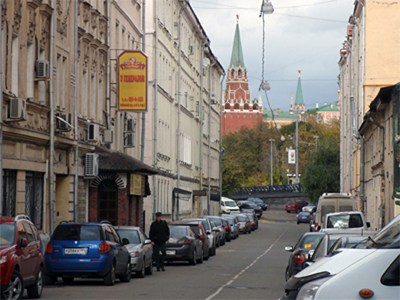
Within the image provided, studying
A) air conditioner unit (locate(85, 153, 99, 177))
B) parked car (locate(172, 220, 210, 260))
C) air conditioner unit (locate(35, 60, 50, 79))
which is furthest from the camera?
parked car (locate(172, 220, 210, 260))

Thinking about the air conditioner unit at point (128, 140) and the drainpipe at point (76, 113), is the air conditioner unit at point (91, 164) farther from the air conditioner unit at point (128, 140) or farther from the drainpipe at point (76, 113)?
the air conditioner unit at point (128, 140)

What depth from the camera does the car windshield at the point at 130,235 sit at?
1109 inches

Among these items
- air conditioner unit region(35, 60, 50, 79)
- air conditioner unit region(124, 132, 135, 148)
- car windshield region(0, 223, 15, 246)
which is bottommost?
car windshield region(0, 223, 15, 246)

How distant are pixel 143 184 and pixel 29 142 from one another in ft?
53.4

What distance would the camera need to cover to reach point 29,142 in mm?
29188

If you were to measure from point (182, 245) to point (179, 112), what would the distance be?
29.8 meters

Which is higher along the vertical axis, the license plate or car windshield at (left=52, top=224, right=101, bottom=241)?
car windshield at (left=52, top=224, right=101, bottom=241)

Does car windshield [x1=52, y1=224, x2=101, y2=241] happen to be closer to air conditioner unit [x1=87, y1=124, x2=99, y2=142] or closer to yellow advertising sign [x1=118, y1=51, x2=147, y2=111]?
air conditioner unit [x1=87, y1=124, x2=99, y2=142]

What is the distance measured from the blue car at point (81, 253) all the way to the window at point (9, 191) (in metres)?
3.57

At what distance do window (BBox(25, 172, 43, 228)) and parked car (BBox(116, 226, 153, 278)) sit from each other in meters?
2.97

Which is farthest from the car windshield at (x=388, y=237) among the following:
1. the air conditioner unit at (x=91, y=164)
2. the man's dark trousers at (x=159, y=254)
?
the air conditioner unit at (x=91, y=164)

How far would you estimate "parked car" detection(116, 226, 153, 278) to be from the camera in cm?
2711

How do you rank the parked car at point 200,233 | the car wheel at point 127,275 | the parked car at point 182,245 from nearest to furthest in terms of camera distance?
the car wheel at point 127,275 → the parked car at point 182,245 → the parked car at point 200,233

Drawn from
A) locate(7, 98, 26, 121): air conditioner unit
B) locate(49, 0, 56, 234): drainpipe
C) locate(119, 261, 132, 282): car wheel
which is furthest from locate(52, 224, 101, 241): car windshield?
locate(49, 0, 56, 234): drainpipe
